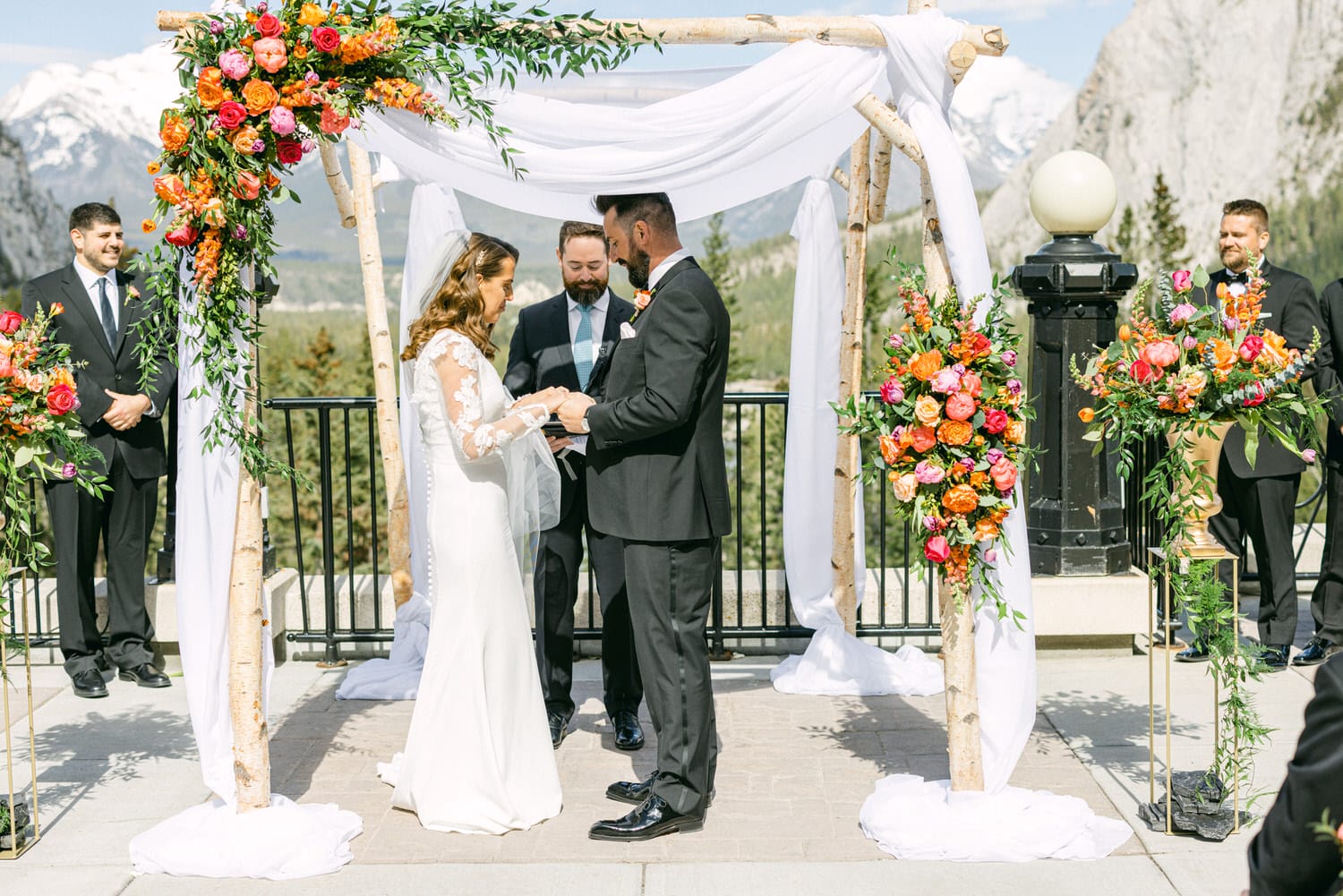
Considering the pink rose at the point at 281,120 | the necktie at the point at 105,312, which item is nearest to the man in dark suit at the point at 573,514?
the pink rose at the point at 281,120

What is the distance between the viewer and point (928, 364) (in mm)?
4121

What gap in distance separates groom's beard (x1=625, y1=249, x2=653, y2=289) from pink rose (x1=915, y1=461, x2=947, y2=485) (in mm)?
1163

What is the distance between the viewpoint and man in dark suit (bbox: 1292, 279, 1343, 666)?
6.04 metres

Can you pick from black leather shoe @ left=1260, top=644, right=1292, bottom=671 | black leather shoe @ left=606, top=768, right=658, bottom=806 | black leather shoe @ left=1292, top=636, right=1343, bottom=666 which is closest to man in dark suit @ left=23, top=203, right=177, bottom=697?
black leather shoe @ left=606, top=768, right=658, bottom=806

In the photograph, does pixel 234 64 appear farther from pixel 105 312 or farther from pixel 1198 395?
pixel 1198 395

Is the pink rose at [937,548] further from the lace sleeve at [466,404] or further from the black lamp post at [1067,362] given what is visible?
the black lamp post at [1067,362]

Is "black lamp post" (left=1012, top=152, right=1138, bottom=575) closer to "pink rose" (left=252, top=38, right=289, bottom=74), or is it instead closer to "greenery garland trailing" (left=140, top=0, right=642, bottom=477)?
"greenery garland trailing" (left=140, top=0, right=642, bottom=477)

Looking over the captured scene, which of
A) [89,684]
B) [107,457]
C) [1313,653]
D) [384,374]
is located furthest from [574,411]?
[1313,653]

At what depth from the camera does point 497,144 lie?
4.70 meters

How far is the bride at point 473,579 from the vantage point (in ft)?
14.9

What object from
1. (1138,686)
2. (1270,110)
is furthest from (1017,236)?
(1138,686)

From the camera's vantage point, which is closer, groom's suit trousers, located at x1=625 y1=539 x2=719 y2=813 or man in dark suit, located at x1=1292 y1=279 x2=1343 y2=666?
groom's suit trousers, located at x1=625 y1=539 x2=719 y2=813

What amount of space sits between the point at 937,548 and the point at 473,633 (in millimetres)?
1634

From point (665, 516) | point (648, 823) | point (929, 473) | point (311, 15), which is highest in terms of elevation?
point (311, 15)
